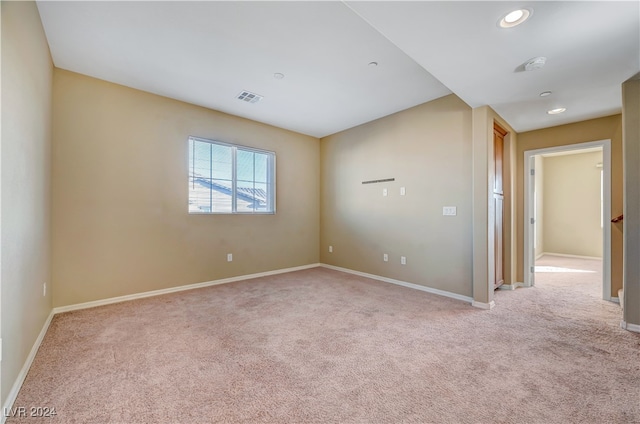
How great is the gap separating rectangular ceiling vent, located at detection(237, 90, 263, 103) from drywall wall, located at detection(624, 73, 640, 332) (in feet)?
13.1

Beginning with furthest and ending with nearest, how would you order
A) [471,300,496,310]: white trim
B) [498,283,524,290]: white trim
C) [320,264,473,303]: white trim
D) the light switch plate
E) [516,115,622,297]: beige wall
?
1. [498,283,524,290]: white trim
2. the light switch plate
3. [320,264,473,303]: white trim
4. [516,115,622,297]: beige wall
5. [471,300,496,310]: white trim

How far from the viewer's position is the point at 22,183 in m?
A: 1.85

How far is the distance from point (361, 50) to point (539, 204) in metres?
6.75

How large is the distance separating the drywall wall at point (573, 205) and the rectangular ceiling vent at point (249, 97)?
742 cm

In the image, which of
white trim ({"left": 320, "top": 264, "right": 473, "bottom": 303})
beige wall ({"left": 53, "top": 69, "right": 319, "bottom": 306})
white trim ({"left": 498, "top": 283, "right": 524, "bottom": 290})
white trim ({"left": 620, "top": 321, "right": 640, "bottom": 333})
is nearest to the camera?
white trim ({"left": 620, "top": 321, "right": 640, "bottom": 333})

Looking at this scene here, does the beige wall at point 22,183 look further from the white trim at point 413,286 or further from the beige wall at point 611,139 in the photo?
the beige wall at point 611,139

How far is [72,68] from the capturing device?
2.93 m

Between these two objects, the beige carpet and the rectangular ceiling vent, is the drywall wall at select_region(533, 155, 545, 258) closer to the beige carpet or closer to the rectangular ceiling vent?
the beige carpet

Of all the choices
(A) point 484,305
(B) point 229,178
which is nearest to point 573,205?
(A) point 484,305

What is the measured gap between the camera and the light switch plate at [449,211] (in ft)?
11.6

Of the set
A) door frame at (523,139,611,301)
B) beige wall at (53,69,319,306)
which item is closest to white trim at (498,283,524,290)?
door frame at (523,139,611,301)

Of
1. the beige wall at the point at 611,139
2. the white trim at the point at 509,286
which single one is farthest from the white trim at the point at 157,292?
the beige wall at the point at 611,139

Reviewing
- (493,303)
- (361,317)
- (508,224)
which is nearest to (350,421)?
(361,317)

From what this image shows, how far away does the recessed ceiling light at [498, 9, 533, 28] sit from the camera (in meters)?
1.74
